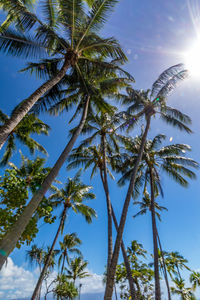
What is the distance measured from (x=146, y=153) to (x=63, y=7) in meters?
11.1

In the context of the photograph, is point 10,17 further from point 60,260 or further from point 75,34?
point 60,260

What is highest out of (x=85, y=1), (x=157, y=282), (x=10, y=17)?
(x=85, y=1)

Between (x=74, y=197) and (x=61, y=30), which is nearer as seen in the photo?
(x=61, y=30)

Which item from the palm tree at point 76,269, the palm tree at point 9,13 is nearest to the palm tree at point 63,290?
the palm tree at point 76,269

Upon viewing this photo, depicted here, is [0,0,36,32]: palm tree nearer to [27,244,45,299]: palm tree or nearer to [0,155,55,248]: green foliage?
[0,155,55,248]: green foliage

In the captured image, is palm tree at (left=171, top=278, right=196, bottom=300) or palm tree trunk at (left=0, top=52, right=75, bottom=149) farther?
palm tree at (left=171, top=278, right=196, bottom=300)

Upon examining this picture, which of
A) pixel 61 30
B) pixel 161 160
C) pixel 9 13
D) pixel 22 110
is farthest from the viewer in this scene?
pixel 161 160

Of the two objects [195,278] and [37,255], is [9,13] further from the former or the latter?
[195,278]

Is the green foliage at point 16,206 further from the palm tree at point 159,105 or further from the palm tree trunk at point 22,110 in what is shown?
the palm tree at point 159,105

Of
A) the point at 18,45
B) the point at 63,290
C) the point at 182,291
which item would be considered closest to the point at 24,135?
the point at 18,45

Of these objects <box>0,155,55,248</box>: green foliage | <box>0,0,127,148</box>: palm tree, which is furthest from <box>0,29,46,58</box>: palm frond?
<box>0,155,55,248</box>: green foliage

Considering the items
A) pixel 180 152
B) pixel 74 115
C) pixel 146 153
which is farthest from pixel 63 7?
pixel 180 152

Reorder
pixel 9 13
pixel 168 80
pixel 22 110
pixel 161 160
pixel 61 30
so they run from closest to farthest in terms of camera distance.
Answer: pixel 22 110
pixel 9 13
pixel 61 30
pixel 168 80
pixel 161 160

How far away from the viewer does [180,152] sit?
14.1 meters
